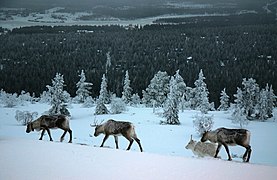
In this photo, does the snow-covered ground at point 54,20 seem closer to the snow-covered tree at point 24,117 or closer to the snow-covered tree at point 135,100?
the snow-covered tree at point 135,100

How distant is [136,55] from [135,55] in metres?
0.28

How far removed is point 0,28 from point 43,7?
478 centimetres

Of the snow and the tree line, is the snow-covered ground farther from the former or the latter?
the snow

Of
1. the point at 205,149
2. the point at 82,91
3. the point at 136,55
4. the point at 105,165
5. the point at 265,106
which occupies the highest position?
the point at 105,165

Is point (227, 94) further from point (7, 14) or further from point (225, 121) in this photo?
point (7, 14)

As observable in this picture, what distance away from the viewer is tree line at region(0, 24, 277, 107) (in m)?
30.8

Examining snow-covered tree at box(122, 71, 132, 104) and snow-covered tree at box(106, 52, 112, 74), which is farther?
snow-covered tree at box(106, 52, 112, 74)

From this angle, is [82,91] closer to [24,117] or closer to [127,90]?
[127,90]

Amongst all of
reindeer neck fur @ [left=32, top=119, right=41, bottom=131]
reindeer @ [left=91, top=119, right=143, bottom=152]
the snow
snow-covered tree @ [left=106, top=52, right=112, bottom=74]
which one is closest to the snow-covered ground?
snow-covered tree @ [left=106, top=52, right=112, bottom=74]

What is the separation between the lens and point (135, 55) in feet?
130

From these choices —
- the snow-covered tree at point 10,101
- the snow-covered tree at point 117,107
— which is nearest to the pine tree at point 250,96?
the snow-covered tree at point 117,107

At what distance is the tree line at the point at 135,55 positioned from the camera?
30.8 metres

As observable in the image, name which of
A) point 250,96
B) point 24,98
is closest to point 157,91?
point 250,96

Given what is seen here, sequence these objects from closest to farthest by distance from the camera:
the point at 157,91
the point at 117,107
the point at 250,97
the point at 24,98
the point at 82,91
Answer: the point at 250,97 → the point at 117,107 → the point at 24,98 → the point at 157,91 → the point at 82,91
